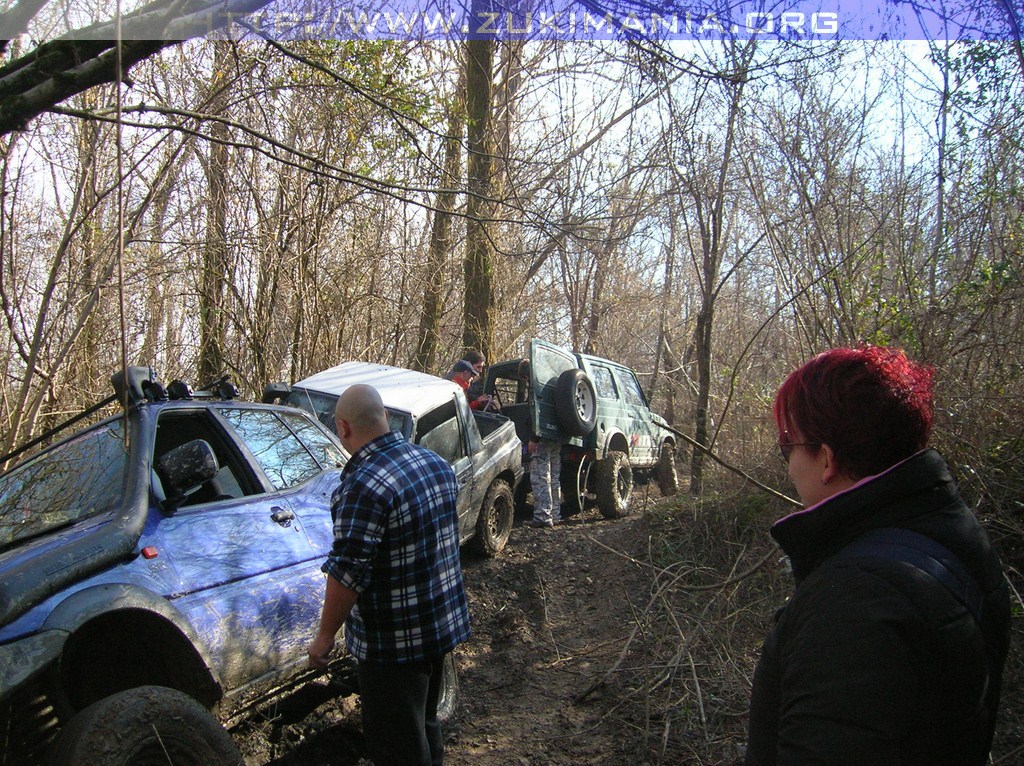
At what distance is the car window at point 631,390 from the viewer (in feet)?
38.4

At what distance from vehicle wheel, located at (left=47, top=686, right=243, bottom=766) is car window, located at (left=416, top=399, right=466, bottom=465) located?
4.12m

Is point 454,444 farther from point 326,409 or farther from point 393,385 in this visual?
Answer: point 326,409

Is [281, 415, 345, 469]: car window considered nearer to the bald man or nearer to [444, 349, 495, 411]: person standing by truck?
the bald man

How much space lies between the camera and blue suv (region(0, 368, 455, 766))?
263cm

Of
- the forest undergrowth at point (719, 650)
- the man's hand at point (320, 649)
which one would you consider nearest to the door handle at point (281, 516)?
the man's hand at point (320, 649)

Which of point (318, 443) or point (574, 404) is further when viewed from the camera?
point (574, 404)

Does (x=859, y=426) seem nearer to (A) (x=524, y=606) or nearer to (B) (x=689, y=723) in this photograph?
(B) (x=689, y=723)

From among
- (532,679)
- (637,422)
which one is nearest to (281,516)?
(532,679)

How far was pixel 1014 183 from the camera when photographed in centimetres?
609

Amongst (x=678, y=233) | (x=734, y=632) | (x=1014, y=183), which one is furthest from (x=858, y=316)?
(x=678, y=233)

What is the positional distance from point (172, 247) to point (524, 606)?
19.5 feet

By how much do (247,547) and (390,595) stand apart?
1086 mm

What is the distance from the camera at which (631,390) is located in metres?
12.0

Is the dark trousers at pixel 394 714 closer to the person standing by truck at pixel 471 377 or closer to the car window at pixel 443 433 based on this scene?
the car window at pixel 443 433
